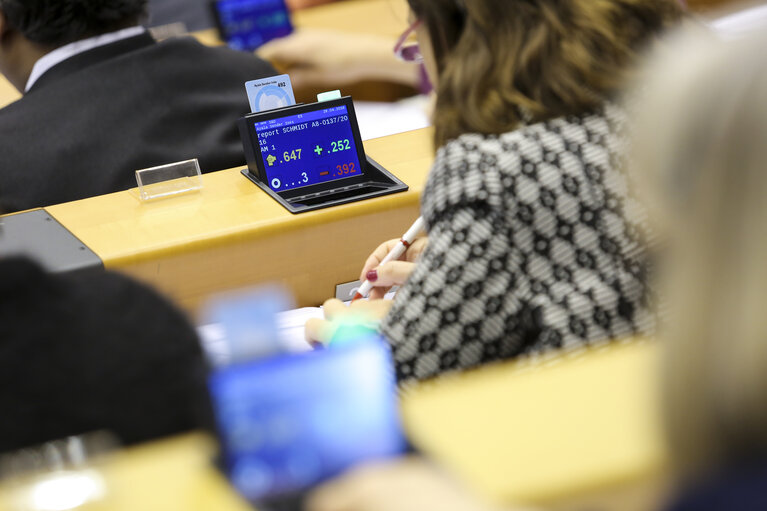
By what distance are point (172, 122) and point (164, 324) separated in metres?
1.57

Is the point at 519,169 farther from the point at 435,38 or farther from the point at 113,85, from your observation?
the point at 113,85

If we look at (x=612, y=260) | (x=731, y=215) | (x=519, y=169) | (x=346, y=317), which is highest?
(x=731, y=215)

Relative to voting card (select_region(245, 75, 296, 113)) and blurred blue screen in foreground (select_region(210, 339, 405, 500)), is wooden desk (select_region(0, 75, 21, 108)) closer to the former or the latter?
voting card (select_region(245, 75, 296, 113))

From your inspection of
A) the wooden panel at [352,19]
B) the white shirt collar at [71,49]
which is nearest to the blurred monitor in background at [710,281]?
the white shirt collar at [71,49]

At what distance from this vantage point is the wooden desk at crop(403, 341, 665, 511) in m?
0.67

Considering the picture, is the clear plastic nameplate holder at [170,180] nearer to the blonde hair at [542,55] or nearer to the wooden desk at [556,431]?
the blonde hair at [542,55]

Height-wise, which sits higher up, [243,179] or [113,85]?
[113,85]

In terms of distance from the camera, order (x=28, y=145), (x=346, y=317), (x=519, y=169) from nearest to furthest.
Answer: (x=519, y=169) < (x=346, y=317) < (x=28, y=145)

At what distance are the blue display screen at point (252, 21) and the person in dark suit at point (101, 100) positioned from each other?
345 mm

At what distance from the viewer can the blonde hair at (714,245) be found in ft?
1.84

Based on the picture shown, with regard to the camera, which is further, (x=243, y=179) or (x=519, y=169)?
(x=243, y=179)

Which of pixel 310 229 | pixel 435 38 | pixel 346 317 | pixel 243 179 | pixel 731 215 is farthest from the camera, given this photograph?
pixel 243 179

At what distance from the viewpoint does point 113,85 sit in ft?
7.32

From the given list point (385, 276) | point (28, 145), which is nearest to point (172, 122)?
point (28, 145)
